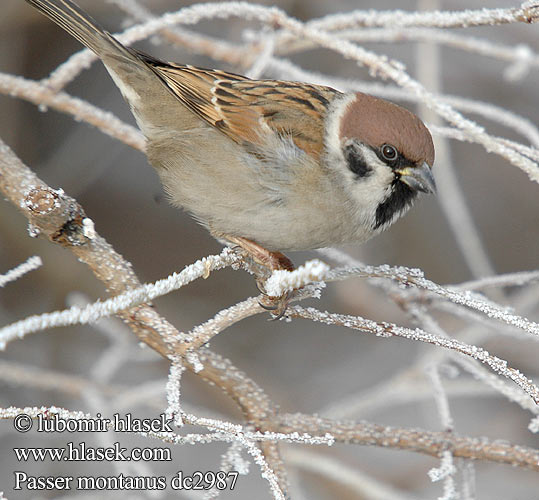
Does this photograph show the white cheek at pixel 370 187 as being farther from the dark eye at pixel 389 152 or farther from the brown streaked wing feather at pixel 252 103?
the brown streaked wing feather at pixel 252 103

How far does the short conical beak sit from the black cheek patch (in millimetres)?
107

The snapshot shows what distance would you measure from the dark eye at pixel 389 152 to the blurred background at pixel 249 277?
0.66 metres

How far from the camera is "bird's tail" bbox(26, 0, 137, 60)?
212 centimetres

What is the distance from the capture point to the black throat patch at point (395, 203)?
202 centimetres

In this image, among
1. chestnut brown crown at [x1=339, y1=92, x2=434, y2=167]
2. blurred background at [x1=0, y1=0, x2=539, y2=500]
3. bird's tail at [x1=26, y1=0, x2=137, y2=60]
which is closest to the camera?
chestnut brown crown at [x1=339, y1=92, x2=434, y2=167]

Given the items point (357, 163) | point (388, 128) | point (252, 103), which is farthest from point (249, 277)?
point (388, 128)

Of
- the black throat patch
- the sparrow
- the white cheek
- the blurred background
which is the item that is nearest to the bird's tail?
the sparrow

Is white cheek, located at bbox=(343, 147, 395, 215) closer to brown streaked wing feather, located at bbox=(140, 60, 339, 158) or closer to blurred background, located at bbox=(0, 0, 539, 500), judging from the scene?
brown streaked wing feather, located at bbox=(140, 60, 339, 158)

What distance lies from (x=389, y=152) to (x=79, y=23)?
1.04 m

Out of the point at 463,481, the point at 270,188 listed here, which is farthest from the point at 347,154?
the point at 463,481

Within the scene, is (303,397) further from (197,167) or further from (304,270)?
(304,270)

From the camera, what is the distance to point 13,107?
3477mm

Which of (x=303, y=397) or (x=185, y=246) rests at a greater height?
(x=185, y=246)

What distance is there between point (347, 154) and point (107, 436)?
1042 mm
